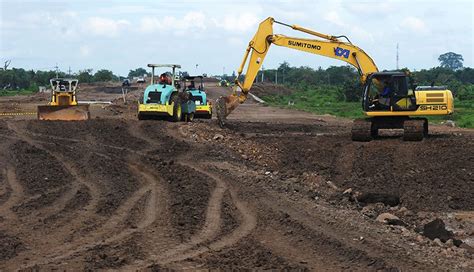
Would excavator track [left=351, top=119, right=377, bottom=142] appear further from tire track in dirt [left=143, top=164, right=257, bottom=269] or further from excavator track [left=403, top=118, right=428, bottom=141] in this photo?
tire track in dirt [left=143, top=164, right=257, bottom=269]

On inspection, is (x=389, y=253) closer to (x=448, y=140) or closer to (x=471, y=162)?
(x=471, y=162)

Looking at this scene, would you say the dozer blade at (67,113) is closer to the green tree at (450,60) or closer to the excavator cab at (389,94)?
the excavator cab at (389,94)

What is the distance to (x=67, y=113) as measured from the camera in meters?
28.0

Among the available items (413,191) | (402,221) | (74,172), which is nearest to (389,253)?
(402,221)

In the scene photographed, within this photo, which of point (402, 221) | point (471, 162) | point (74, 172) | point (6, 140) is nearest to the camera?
point (402, 221)

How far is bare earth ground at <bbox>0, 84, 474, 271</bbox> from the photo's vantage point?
8.80 m

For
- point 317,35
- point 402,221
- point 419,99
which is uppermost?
point 317,35

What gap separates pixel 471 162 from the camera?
1844 cm

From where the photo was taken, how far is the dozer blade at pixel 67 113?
91.5 feet

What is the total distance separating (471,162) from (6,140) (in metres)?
12.2

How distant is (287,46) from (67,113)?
8793mm

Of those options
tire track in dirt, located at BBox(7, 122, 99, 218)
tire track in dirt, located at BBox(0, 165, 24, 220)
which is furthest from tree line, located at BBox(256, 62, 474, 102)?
tire track in dirt, located at BBox(0, 165, 24, 220)

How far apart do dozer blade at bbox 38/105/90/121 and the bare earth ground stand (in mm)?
4430

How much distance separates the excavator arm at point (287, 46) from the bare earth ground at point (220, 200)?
10.3 feet
